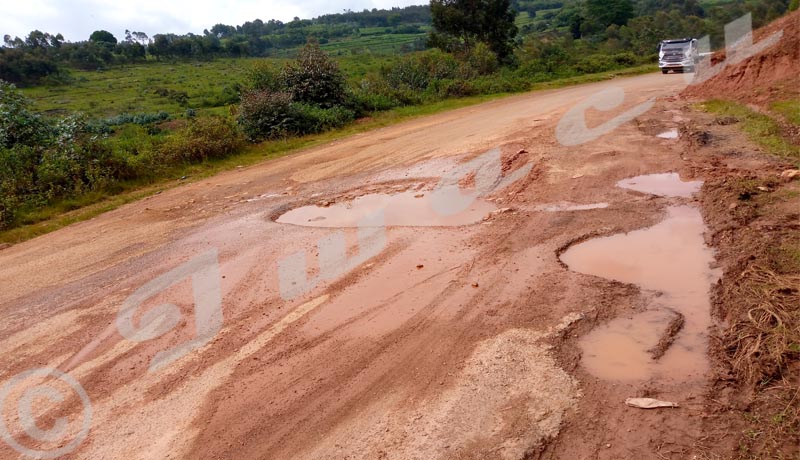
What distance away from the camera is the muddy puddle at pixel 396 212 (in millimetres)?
7492

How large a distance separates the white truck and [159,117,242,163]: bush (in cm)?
1838

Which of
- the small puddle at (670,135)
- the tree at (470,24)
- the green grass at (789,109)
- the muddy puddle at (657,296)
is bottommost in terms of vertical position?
the muddy puddle at (657,296)

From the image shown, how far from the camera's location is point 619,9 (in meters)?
49.8

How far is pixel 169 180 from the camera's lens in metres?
12.6

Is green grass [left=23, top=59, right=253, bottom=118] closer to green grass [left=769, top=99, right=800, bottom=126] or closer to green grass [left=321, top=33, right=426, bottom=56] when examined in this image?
green grass [left=321, top=33, right=426, bottom=56]

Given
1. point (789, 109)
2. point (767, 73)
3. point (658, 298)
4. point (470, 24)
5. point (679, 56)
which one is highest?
point (470, 24)

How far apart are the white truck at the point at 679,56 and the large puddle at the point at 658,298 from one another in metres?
19.5

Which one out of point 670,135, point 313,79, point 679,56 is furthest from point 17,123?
point 679,56

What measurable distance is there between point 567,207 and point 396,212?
92.9 inches

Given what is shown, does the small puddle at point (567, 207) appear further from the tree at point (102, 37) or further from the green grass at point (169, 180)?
the tree at point (102, 37)

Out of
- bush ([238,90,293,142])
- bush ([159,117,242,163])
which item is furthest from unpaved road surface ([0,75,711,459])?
bush ([238,90,293,142])

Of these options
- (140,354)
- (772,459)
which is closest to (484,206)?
(140,354)

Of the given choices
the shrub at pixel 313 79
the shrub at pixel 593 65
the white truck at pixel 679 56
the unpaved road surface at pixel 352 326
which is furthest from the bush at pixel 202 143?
the shrub at pixel 593 65

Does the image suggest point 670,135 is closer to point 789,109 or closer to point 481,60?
point 789,109
